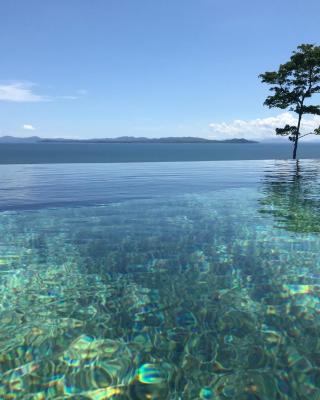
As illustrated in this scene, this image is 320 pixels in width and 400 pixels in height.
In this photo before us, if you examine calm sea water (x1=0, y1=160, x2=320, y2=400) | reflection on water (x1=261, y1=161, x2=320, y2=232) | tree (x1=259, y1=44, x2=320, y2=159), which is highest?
tree (x1=259, y1=44, x2=320, y2=159)

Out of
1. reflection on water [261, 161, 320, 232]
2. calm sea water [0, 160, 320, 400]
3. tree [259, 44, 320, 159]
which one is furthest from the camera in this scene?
tree [259, 44, 320, 159]

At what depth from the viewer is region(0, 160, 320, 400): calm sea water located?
439cm

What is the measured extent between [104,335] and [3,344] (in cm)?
152

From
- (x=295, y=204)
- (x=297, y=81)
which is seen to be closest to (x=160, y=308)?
(x=295, y=204)

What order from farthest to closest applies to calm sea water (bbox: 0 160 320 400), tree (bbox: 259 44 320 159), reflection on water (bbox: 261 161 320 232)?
tree (bbox: 259 44 320 159) < reflection on water (bbox: 261 161 320 232) < calm sea water (bbox: 0 160 320 400)

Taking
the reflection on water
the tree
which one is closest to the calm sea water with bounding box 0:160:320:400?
the reflection on water

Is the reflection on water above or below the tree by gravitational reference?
below

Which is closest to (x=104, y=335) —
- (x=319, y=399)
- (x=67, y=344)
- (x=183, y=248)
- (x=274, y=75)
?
(x=67, y=344)

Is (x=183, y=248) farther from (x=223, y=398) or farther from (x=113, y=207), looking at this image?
(x=113, y=207)

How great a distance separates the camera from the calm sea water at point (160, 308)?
14.4 ft

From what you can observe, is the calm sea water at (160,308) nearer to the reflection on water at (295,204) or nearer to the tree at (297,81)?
the reflection on water at (295,204)

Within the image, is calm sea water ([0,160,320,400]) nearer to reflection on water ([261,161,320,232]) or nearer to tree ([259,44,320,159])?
reflection on water ([261,161,320,232])

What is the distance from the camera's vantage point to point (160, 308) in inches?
243

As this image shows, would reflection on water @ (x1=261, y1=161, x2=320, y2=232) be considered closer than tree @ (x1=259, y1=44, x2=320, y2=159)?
Yes
